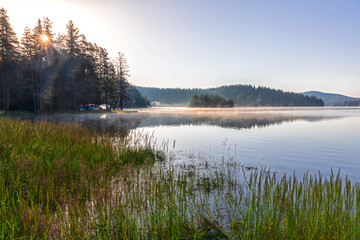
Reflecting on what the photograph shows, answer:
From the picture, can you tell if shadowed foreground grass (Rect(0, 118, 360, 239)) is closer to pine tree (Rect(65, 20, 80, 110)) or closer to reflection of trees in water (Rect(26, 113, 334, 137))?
reflection of trees in water (Rect(26, 113, 334, 137))

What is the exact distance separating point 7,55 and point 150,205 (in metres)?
54.4

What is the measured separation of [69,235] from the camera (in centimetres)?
373

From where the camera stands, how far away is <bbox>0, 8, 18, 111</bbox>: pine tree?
41469 millimetres

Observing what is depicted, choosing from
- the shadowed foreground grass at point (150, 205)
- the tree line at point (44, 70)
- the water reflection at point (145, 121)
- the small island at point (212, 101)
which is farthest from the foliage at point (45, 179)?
the small island at point (212, 101)

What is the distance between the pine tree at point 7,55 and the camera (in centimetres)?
4147

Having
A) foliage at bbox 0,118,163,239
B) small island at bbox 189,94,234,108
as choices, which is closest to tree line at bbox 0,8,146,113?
foliage at bbox 0,118,163,239

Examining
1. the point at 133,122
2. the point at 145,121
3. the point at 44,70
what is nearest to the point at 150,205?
the point at 133,122

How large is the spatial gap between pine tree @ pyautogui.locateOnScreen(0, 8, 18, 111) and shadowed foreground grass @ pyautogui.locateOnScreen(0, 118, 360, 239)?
43756 millimetres

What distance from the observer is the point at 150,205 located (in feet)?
15.5

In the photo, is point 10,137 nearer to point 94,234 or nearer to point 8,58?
point 94,234

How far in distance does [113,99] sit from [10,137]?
6259cm

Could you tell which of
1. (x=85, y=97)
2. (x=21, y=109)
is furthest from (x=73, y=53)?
(x=21, y=109)

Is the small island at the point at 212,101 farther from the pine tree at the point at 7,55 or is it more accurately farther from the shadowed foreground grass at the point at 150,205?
the shadowed foreground grass at the point at 150,205

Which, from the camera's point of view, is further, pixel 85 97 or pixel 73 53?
pixel 85 97
